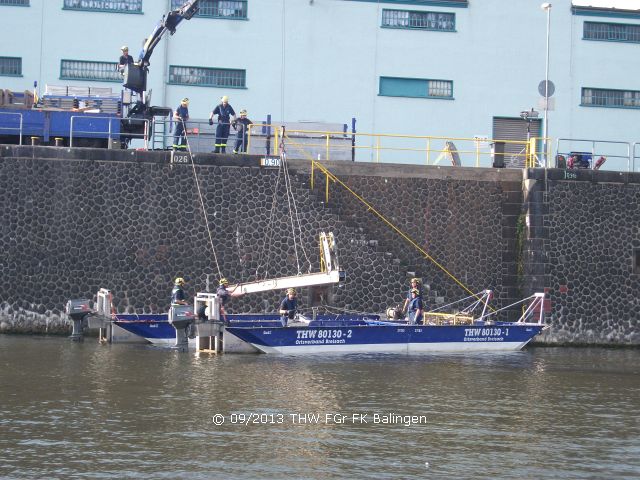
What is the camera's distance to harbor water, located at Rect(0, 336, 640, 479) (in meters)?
14.1

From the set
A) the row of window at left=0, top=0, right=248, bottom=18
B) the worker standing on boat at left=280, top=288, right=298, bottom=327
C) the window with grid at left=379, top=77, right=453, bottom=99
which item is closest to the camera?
the worker standing on boat at left=280, top=288, right=298, bottom=327

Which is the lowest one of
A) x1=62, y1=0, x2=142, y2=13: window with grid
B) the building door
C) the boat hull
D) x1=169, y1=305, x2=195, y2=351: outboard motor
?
the boat hull

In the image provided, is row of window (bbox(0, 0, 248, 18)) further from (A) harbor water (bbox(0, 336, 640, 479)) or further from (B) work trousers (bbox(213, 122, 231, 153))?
(A) harbor water (bbox(0, 336, 640, 479))

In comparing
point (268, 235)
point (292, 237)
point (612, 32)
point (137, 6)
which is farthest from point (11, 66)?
point (612, 32)

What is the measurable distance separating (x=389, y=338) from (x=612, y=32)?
19801 mm

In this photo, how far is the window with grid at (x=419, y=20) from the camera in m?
38.8

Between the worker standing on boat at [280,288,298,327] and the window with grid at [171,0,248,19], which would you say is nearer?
the worker standing on boat at [280,288,298,327]

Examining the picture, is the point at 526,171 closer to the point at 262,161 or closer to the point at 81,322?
the point at 262,161

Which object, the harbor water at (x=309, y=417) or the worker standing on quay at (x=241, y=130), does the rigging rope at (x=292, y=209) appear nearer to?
the worker standing on quay at (x=241, y=130)

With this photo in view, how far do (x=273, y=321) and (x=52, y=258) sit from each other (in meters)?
6.18

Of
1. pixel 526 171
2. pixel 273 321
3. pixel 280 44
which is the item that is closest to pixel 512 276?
pixel 526 171

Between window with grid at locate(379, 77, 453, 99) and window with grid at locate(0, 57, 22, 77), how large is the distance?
12.5m

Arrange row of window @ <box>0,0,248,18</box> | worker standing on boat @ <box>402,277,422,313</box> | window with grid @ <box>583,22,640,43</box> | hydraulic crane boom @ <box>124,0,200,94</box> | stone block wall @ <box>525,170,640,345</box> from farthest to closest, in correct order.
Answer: window with grid @ <box>583,22,640,43</box> → row of window @ <box>0,0,248,18</box> → hydraulic crane boom @ <box>124,0,200,94</box> → stone block wall @ <box>525,170,640,345</box> → worker standing on boat @ <box>402,277,422,313</box>

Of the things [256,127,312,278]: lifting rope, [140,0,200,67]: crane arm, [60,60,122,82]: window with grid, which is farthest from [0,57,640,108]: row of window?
[256,127,312,278]: lifting rope
